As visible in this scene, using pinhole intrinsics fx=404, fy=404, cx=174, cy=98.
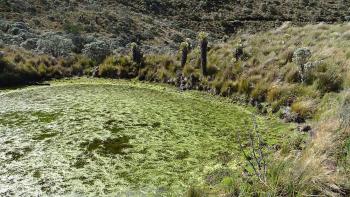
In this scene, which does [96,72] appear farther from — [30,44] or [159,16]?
[159,16]

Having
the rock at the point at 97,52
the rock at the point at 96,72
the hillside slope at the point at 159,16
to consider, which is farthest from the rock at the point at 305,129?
the hillside slope at the point at 159,16

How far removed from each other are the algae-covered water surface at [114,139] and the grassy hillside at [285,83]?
0.85 meters

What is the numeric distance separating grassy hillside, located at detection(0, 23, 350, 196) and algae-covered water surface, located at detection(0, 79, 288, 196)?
846 mm

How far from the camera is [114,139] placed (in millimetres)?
9242

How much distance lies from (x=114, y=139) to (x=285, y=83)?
6150mm

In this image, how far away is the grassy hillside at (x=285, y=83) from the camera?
604 cm

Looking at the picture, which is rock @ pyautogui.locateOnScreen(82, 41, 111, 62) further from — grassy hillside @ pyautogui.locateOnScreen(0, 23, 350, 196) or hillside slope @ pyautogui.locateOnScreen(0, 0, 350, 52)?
hillside slope @ pyautogui.locateOnScreen(0, 0, 350, 52)

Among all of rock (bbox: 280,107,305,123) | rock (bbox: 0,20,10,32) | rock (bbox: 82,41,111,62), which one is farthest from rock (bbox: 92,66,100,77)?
rock (bbox: 0,20,10,32)

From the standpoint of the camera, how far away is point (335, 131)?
739 cm

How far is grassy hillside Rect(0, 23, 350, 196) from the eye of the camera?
6.04 m

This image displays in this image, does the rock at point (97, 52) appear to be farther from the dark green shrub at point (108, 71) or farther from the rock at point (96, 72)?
the dark green shrub at point (108, 71)

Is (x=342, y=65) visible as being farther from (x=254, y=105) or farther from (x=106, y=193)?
(x=106, y=193)

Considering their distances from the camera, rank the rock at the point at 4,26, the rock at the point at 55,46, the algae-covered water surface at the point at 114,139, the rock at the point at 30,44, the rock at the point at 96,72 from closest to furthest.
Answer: the algae-covered water surface at the point at 114,139, the rock at the point at 96,72, the rock at the point at 55,46, the rock at the point at 30,44, the rock at the point at 4,26

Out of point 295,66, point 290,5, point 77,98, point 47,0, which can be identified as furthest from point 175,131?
point 290,5
